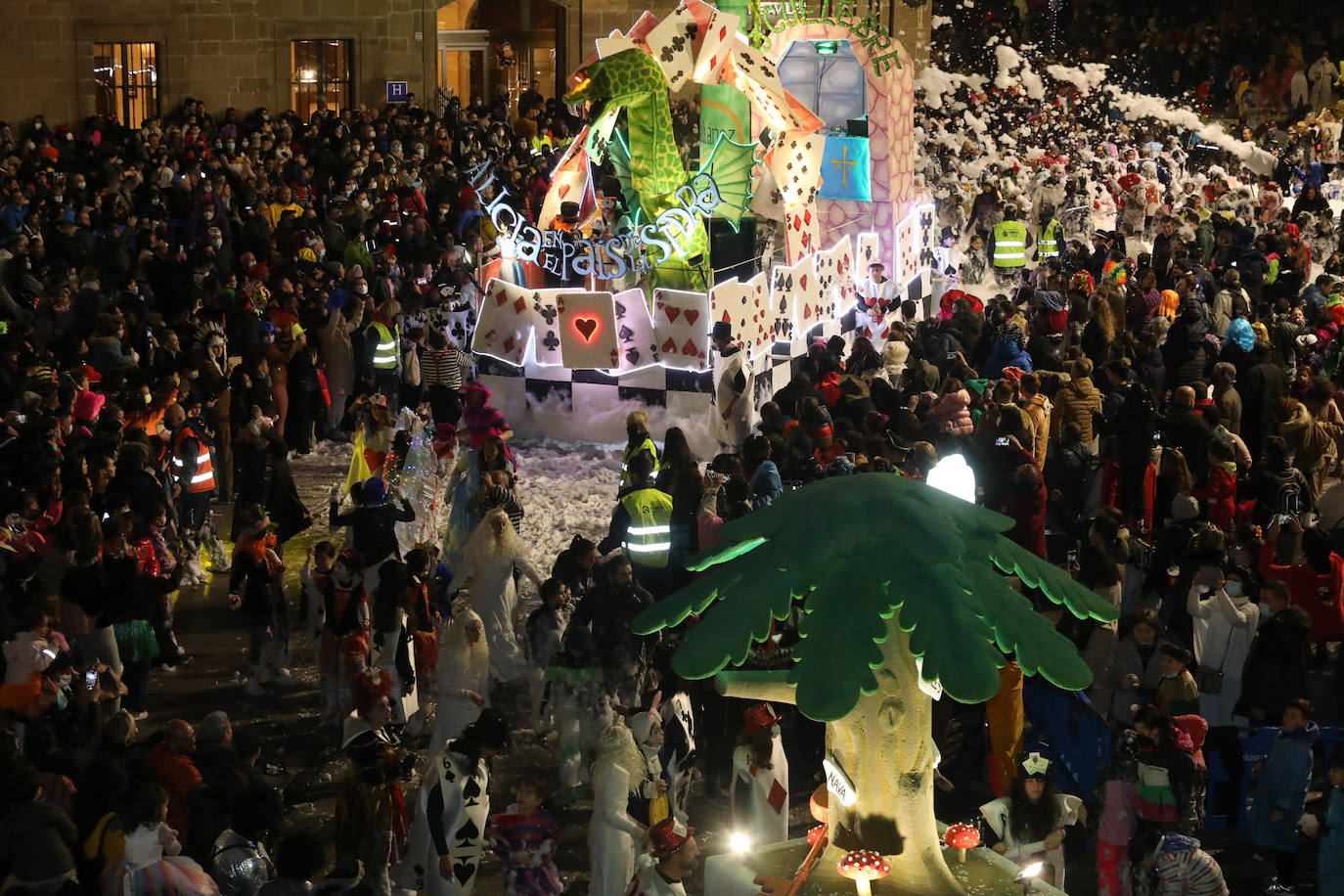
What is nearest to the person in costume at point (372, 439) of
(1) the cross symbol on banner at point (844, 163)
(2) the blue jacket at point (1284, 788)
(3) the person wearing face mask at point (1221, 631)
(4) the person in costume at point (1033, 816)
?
(3) the person wearing face mask at point (1221, 631)

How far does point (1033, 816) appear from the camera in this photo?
7562mm

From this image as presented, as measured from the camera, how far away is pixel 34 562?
33.5 feet

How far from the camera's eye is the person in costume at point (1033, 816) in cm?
755

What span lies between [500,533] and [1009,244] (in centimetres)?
1352

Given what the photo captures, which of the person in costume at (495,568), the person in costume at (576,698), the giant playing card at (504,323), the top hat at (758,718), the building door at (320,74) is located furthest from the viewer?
the building door at (320,74)

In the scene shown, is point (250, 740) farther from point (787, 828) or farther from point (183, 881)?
point (787, 828)

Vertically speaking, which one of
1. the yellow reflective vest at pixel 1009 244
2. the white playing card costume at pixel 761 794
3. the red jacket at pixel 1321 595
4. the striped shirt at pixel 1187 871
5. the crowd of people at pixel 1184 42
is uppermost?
the crowd of people at pixel 1184 42

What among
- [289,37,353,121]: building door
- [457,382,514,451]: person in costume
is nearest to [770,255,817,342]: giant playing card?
[457,382,514,451]: person in costume

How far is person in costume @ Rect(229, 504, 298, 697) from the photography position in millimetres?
10477

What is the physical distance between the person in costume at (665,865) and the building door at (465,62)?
27187mm

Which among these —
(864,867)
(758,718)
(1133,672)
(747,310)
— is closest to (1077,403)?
(747,310)

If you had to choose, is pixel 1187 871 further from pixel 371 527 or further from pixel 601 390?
pixel 601 390

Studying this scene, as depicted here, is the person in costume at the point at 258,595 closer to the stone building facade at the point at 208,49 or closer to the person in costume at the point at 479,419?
the person in costume at the point at 479,419

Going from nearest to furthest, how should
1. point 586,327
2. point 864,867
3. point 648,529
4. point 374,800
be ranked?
point 864,867, point 374,800, point 648,529, point 586,327
